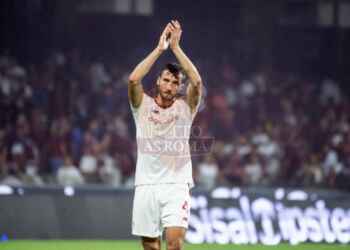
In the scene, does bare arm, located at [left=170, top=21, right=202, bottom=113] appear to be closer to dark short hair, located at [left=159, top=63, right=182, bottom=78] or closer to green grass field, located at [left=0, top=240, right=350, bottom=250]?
dark short hair, located at [left=159, top=63, right=182, bottom=78]

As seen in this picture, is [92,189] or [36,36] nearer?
[92,189]

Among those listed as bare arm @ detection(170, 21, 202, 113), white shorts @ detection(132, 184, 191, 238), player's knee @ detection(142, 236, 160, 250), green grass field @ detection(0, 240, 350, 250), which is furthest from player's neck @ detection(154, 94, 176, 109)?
green grass field @ detection(0, 240, 350, 250)

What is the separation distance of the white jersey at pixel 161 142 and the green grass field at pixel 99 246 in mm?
5572

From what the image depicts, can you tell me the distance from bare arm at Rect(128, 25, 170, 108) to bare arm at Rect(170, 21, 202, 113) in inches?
3.4

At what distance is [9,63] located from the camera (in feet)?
76.7

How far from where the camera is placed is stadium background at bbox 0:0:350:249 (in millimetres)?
17984

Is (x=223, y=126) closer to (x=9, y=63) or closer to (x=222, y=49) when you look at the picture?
(x=222, y=49)

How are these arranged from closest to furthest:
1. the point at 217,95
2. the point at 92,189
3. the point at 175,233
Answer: the point at 175,233 → the point at 92,189 → the point at 217,95

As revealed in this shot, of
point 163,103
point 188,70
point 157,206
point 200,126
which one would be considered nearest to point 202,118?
point 200,126

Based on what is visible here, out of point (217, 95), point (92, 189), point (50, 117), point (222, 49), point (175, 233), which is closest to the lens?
point (175, 233)

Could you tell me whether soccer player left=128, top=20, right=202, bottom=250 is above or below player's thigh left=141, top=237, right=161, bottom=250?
above

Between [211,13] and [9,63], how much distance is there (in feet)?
16.2

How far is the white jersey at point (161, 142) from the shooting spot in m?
11.0

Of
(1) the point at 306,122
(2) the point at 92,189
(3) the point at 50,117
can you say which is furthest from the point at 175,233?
(1) the point at 306,122
